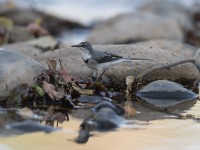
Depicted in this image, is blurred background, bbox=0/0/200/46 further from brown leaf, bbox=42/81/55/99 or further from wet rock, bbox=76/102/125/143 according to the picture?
wet rock, bbox=76/102/125/143

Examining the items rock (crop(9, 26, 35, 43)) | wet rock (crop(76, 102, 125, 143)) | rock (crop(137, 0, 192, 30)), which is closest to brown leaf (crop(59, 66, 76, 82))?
wet rock (crop(76, 102, 125, 143))

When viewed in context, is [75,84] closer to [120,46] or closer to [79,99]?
[79,99]

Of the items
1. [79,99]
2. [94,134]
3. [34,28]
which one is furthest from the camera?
[34,28]

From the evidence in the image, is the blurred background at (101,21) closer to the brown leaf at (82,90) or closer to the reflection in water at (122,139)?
the brown leaf at (82,90)

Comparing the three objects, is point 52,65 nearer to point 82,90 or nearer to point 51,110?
point 82,90

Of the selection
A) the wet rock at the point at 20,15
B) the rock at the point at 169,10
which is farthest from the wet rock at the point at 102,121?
the wet rock at the point at 20,15

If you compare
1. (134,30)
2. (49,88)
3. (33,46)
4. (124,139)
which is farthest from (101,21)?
(124,139)

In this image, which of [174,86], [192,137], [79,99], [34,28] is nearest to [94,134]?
[192,137]

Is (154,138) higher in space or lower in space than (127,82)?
lower
